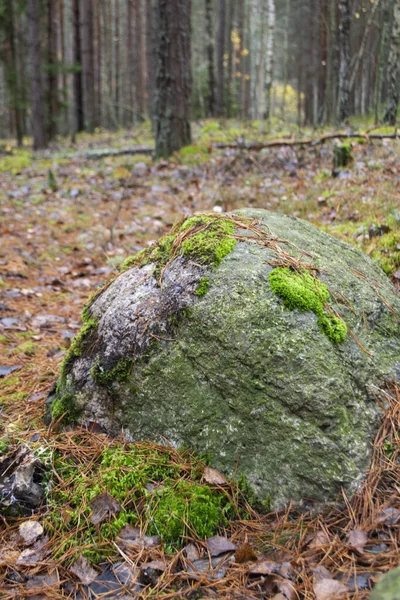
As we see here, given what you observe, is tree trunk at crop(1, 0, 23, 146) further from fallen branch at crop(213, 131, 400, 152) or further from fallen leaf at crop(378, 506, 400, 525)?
fallen leaf at crop(378, 506, 400, 525)

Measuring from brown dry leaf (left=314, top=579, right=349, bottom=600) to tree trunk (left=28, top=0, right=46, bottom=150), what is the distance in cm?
1553

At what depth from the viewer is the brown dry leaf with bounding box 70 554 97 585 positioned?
1.77 metres

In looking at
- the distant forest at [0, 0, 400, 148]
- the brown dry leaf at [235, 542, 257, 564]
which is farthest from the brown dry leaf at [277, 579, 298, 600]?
the distant forest at [0, 0, 400, 148]

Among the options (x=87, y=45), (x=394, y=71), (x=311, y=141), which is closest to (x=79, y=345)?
(x=311, y=141)

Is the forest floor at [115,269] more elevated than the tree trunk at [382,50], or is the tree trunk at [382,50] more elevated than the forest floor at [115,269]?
the tree trunk at [382,50]

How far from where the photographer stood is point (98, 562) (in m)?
1.84

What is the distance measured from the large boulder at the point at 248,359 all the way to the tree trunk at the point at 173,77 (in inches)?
301

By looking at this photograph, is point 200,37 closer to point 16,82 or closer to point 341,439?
point 16,82

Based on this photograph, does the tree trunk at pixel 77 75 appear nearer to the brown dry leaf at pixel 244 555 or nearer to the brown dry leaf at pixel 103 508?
the brown dry leaf at pixel 103 508

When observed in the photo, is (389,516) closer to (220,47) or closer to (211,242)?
(211,242)

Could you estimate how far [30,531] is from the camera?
2.01 metres

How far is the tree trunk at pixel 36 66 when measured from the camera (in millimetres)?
13055

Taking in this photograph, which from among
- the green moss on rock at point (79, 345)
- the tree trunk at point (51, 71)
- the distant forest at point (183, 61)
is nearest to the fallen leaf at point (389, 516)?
the green moss on rock at point (79, 345)

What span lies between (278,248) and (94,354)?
4.01 ft
